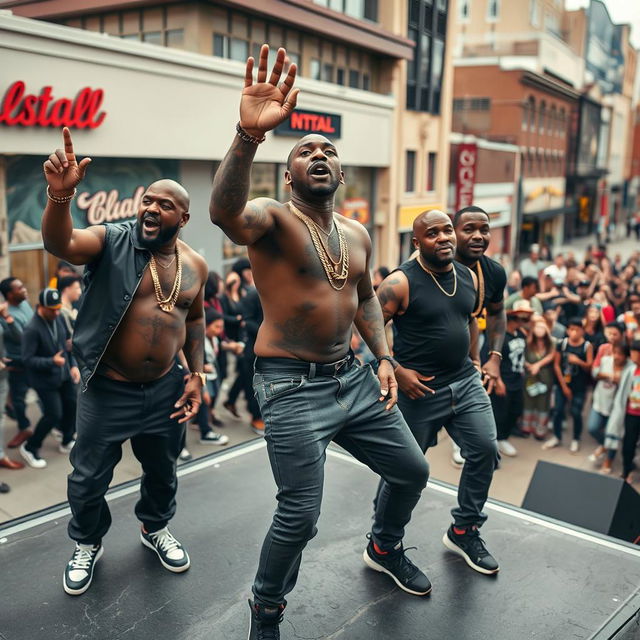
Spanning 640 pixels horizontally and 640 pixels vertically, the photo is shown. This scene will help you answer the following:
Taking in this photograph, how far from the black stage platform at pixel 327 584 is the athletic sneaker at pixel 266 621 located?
0.51 feet

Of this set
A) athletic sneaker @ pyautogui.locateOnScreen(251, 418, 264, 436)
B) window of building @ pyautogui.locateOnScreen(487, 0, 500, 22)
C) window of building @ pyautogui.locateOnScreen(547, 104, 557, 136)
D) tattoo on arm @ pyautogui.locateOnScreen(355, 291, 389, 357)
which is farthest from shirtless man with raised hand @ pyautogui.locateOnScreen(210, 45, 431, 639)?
window of building @ pyautogui.locateOnScreen(487, 0, 500, 22)

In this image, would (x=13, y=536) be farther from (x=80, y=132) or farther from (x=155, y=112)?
(x=155, y=112)

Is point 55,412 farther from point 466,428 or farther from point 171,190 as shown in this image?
point 466,428

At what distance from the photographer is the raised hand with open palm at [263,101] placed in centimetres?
237

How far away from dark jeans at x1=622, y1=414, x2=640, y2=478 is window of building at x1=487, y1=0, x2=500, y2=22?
118 feet

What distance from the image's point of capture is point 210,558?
3672 mm

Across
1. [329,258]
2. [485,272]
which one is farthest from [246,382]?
[329,258]

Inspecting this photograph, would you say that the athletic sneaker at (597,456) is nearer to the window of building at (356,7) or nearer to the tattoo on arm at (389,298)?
the tattoo on arm at (389,298)

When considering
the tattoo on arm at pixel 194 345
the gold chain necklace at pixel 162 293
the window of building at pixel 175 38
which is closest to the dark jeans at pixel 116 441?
the tattoo on arm at pixel 194 345

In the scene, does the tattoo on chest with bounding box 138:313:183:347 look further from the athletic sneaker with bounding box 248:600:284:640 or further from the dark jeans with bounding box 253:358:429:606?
the athletic sneaker with bounding box 248:600:284:640

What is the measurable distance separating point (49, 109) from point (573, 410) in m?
8.60

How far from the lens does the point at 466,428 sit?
3682 mm

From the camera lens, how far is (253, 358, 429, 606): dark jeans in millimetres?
2842

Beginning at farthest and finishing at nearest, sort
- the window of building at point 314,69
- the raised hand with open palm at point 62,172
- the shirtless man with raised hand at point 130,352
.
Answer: the window of building at point 314,69, the shirtless man with raised hand at point 130,352, the raised hand with open palm at point 62,172
